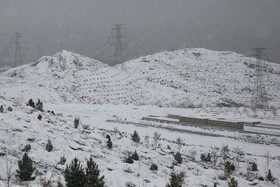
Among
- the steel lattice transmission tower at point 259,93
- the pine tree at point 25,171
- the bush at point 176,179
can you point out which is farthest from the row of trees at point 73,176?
the steel lattice transmission tower at point 259,93

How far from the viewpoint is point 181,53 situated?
10462cm

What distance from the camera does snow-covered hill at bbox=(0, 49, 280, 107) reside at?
55156 millimetres

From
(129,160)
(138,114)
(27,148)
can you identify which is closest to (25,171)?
(27,148)

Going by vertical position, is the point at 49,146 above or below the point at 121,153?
above

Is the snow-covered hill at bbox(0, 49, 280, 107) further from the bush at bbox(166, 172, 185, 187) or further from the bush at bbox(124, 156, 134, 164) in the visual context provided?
the bush at bbox(166, 172, 185, 187)

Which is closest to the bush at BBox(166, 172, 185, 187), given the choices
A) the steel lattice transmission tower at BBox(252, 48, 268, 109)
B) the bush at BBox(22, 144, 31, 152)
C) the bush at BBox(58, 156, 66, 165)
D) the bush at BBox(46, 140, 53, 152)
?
the bush at BBox(58, 156, 66, 165)

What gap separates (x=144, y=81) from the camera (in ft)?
231

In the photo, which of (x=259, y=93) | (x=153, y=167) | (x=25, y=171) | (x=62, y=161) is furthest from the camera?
(x=259, y=93)

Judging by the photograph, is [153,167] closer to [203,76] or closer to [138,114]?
[138,114]

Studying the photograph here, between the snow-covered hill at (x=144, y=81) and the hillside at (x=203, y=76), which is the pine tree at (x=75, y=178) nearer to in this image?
the snow-covered hill at (x=144, y=81)

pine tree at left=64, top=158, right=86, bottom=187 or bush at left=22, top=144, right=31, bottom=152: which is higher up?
bush at left=22, top=144, right=31, bottom=152

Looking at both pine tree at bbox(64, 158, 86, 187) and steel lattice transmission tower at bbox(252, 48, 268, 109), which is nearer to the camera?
pine tree at bbox(64, 158, 86, 187)

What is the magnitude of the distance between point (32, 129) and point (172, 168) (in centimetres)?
870

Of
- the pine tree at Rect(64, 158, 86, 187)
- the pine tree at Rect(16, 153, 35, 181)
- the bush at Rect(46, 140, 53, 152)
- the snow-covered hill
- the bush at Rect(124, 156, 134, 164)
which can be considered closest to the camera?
the pine tree at Rect(64, 158, 86, 187)
